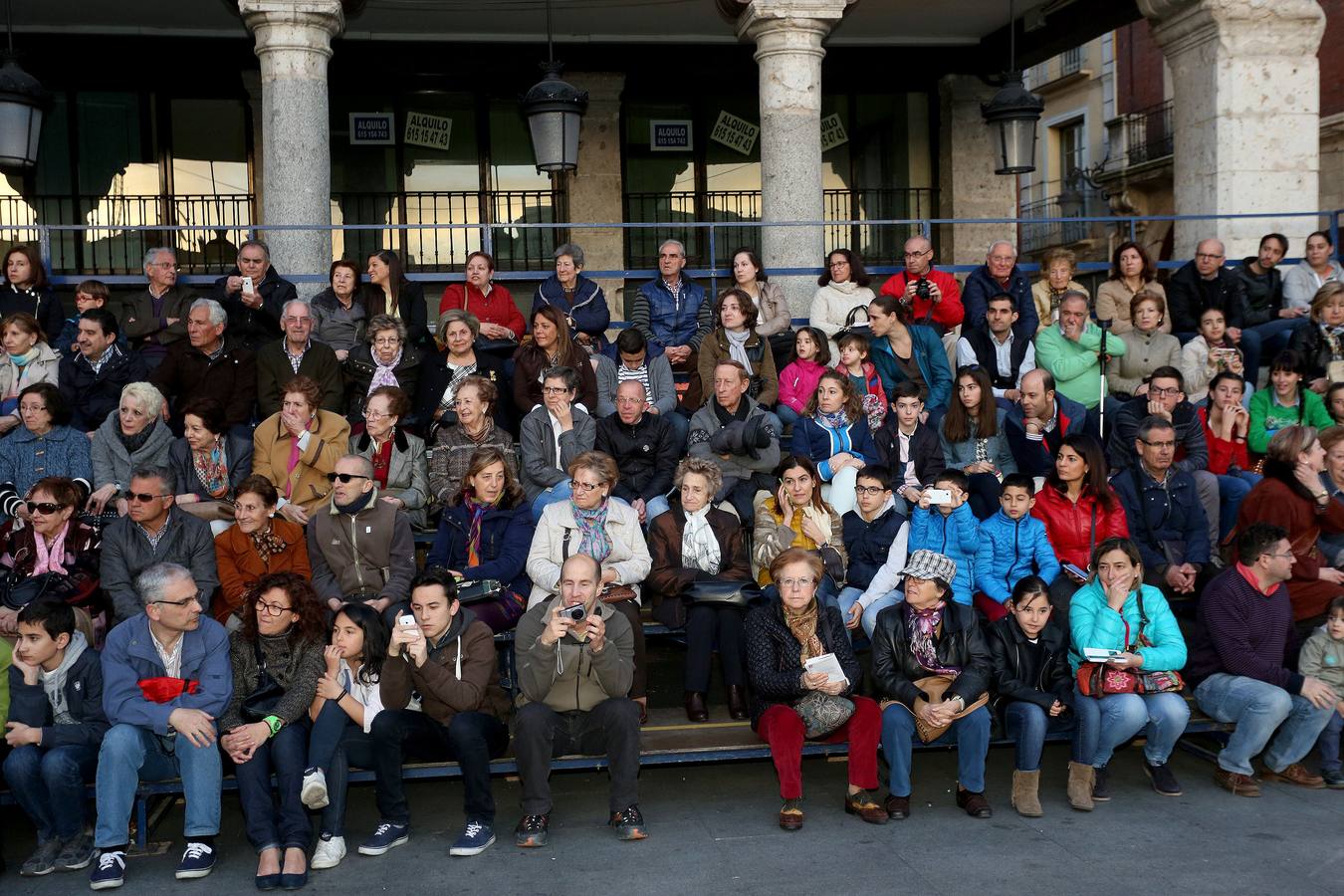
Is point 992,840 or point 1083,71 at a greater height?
point 1083,71

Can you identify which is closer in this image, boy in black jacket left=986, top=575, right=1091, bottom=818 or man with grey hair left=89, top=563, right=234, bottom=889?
man with grey hair left=89, top=563, right=234, bottom=889

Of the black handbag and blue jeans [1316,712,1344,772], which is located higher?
the black handbag

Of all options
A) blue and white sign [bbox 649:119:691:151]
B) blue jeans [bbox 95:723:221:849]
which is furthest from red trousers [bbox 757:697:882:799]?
blue and white sign [bbox 649:119:691:151]

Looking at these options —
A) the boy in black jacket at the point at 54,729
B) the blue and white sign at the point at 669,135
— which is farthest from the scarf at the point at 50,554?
the blue and white sign at the point at 669,135

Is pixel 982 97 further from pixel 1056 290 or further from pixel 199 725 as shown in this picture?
pixel 199 725

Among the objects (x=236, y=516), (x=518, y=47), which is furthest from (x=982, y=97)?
(x=236, y=516)

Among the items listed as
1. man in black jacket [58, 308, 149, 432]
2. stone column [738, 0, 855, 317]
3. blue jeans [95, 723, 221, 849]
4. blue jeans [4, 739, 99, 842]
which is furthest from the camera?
stone column [738, 0, 855, 317]

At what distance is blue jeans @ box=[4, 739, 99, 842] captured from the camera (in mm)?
5875

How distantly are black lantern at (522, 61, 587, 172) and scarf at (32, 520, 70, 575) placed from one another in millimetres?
4830

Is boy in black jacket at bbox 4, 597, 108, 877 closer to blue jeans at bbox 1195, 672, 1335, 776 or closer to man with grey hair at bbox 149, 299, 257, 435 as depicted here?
man with grey hair at bbox 149, 299, 257, 435

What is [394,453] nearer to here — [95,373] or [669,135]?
[95,373]

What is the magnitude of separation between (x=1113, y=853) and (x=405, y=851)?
3.13 m

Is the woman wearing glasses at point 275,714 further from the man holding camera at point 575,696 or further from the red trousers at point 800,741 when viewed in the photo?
the red trousers at point 800,741

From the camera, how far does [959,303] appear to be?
33.3 feet
